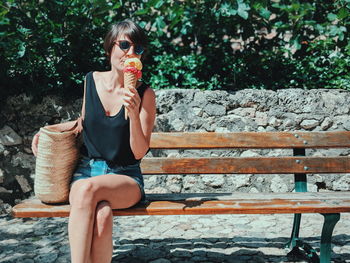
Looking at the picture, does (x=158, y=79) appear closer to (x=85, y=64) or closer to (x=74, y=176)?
(x=85, y=64)

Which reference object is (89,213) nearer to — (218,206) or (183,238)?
(218,206)

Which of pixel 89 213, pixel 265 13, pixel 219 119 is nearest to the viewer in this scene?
pixel 89 213

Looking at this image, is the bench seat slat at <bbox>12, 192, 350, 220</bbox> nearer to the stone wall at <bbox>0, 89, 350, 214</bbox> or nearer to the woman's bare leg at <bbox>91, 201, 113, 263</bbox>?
the woman's bare leg at <bbox>91, 201, 113, 263</bbox>

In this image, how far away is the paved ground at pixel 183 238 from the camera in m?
3.03

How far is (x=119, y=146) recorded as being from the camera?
2.43m

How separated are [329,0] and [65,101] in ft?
11.0

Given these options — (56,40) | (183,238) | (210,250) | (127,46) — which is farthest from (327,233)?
(56,40)

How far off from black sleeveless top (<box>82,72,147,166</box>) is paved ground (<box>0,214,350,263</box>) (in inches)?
36.9

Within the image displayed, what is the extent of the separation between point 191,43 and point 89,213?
11.3ft

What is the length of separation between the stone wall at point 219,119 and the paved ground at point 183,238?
39cm

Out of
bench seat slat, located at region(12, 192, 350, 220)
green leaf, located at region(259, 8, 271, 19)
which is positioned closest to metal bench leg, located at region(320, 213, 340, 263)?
bench seat slat, located at region(12, 192, 350, 220)

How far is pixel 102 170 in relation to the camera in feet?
8.16

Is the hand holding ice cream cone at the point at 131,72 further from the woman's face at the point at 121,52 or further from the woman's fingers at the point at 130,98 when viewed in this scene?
the woman's face at the point at 121,52

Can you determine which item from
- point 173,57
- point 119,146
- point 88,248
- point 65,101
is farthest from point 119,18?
point 88,248
